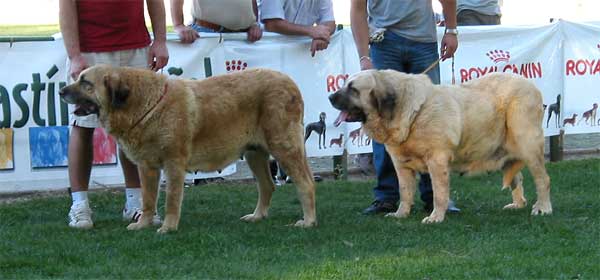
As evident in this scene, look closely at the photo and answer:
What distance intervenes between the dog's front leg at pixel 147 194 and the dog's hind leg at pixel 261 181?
2.52 ft

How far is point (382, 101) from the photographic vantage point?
285 inches

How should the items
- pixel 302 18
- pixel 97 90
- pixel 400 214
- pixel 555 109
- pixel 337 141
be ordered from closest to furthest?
1. pixel 97 90
2. pixel 400 214
3. pixel 302 18
4. pixel 337 141
5. pixel 555 109

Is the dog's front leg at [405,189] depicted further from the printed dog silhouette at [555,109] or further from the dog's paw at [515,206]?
the printed dog silhouette at [555,109]

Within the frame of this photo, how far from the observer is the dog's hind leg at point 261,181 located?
7691mm

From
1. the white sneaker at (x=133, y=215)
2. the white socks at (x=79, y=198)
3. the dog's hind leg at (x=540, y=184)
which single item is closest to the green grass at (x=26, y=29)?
the white sneaker at (x=133, y=215)

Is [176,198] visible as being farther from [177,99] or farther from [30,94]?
[30,94]

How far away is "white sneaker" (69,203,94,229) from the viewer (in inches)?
288

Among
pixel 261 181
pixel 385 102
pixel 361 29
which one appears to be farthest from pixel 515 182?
pixel 261 181

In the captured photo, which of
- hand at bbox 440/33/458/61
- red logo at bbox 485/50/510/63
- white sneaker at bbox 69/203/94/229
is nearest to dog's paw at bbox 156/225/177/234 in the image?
white sneaker at bbox 69/203/94/229

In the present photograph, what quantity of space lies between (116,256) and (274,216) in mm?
1846

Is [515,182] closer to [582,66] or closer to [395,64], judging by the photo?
[395,64]

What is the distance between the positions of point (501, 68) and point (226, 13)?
323 centimetres

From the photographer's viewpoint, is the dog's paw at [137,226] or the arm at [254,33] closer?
the dog's paw at [137,226]

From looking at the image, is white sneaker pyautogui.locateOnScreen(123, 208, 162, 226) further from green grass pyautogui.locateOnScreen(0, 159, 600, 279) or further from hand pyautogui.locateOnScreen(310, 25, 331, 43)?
hand pyautogui.locateOnScreen(310, 25, 331, 43)
